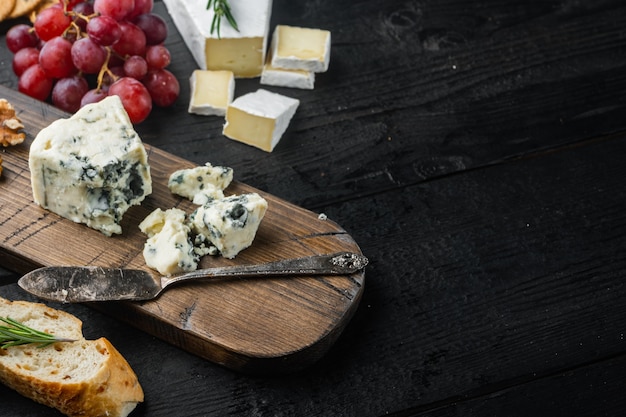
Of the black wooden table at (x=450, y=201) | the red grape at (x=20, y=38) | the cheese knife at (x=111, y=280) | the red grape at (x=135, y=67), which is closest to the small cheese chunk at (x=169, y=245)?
the cheese knife at (x=111, y=280)

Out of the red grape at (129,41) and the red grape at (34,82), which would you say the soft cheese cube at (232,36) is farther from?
the red grape at (34,82)

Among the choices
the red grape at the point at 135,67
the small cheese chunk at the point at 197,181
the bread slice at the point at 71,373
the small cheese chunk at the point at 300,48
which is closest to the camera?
the bread slice at the point at 71,373

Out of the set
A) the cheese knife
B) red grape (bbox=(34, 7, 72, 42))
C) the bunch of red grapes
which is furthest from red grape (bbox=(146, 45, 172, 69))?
the cheese knife

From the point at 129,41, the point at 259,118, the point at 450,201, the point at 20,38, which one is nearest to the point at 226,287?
the point at 259,118

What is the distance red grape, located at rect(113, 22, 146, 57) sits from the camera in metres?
2.11

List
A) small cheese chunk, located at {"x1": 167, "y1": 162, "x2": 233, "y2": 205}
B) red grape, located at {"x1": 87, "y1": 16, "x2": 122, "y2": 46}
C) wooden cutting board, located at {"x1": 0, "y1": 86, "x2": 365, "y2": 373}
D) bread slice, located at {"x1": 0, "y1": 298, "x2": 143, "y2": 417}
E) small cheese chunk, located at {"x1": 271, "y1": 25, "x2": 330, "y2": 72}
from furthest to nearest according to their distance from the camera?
1. small cheese chunk, located at {"x1": 271, "y1": 25, "x2": 330, "y2": 72}
2. red grape, located at {"x1": 87, "y1": 16, "x2": 122, "y2": 46}
3. small cheese chunk, located at {"x1": 167, "y1": 162, "x2": 233, "y2": 205}
4. wooden cutting board, located at {"x1": 0, "y1": 86, "x2": 365, "y2": 373}
5. bread slice, located at {"x1": 0, "y1": 298, "x2": 143, "y2": 417}

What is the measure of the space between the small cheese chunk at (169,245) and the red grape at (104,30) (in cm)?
53

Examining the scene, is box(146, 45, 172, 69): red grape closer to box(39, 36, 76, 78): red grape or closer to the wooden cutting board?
box(39, 36, 76, 78): red grape

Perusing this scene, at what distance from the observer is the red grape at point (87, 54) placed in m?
2.06

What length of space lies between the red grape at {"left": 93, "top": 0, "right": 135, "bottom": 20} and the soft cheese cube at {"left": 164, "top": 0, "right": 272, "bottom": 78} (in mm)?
196

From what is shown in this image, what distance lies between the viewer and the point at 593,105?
2.34 meters

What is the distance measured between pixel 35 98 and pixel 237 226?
0.76 meters

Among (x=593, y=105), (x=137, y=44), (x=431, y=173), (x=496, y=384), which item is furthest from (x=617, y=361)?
(x=137, y=44)

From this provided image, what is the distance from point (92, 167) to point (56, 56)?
20.1 inches
